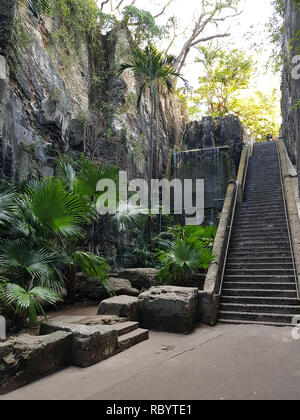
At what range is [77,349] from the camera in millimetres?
3926

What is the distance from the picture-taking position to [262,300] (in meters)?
6.66

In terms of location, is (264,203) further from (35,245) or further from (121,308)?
(35,245)

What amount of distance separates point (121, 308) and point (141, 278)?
102 inches

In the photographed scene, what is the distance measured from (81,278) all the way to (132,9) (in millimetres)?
14586

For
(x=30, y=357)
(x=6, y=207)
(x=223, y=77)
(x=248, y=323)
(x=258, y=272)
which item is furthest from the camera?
(x=223, y=77)

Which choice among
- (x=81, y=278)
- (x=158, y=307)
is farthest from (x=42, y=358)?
(x=81, y=278)

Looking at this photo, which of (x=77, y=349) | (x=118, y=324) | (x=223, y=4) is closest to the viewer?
(x=77, y=349)

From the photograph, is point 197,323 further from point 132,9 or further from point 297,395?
point 132,9

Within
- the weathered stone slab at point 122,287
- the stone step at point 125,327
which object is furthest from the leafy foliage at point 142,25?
the stone step at point 125,327

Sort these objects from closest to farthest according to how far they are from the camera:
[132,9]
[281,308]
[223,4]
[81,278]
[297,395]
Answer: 1. [297,395]
2. [281,308]
3. [81,278]
4. [132,9]
5. [223,4]

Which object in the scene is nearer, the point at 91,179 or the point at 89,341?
the point at 89,341

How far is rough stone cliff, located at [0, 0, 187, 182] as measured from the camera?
8.00 m

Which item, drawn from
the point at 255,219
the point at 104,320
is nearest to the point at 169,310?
the point at 104,320

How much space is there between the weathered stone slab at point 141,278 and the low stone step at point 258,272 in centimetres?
187
